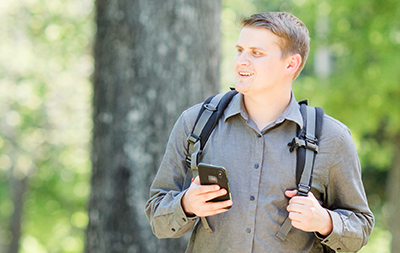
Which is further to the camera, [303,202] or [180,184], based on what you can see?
[180,184]

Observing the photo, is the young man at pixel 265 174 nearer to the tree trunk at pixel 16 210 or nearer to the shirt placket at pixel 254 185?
the shirt placket at pixel 254 185

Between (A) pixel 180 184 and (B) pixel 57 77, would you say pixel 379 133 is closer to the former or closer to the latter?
(B) pixel 57 77

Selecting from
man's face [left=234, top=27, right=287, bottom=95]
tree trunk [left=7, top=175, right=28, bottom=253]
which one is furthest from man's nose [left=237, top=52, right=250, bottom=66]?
tree trunk [left=7, top=175, right=28, bottom=253]

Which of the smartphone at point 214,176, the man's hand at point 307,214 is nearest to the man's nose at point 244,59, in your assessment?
the smartphone at point 214,176

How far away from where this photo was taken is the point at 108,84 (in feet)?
12.1

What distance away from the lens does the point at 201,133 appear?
2.32 metres

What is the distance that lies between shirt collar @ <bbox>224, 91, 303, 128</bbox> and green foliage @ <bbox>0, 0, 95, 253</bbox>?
12710mm

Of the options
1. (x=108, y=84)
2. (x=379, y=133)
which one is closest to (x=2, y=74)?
(x=379, y=133)

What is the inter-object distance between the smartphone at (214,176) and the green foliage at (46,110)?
1310cm

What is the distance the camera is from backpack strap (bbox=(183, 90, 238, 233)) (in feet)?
7.48

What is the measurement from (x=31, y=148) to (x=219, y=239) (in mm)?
17761

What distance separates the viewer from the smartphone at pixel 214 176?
2.01 m

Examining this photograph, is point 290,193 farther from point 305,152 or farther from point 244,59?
point 244,59

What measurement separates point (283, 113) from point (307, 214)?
0.55 meters
